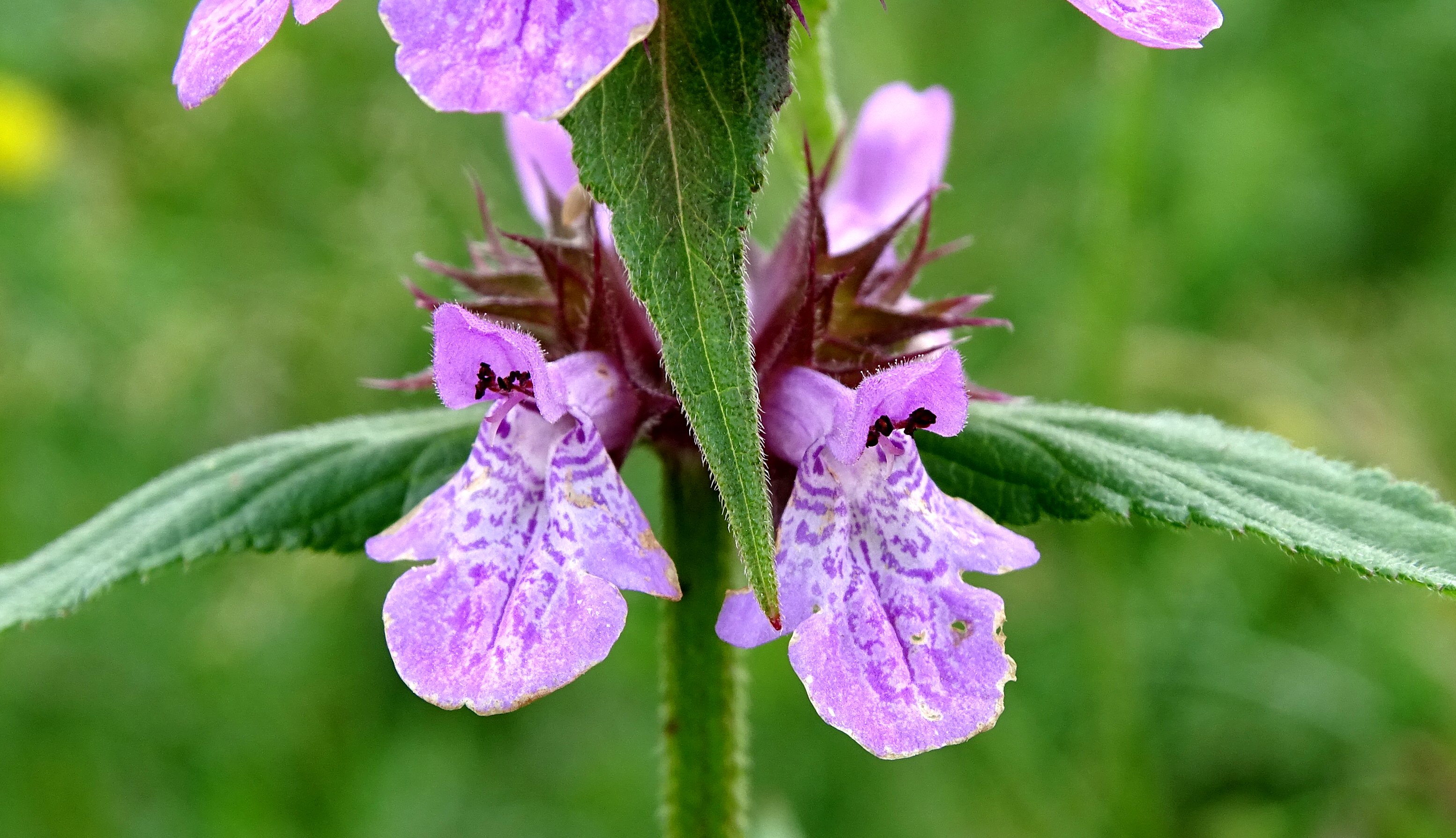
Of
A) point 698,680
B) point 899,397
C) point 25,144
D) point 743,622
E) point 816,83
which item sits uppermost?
point 816,83

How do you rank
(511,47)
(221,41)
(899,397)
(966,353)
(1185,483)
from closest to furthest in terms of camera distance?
(511,47) → (221,41) → (899,397) → (1185,483) → (966,353)

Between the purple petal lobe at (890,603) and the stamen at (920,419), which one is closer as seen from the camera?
the purple petal lobe at (890,603)

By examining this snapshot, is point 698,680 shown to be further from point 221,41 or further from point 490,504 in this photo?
point 221,41

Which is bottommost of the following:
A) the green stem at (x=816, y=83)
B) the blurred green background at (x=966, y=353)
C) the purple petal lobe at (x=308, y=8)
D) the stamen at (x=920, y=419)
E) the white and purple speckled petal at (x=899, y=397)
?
the blurred green background at (x=966, y=353)

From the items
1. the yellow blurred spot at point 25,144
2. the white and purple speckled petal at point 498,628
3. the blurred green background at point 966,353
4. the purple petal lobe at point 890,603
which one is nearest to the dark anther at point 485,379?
the white and purple speckled petal at point 498,628

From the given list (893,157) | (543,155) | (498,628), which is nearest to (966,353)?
(893,157)

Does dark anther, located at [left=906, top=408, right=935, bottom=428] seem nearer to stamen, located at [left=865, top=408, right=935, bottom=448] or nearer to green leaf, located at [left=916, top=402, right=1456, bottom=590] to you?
stamen, located at [left=865, top=408, right=935, bottom=448]

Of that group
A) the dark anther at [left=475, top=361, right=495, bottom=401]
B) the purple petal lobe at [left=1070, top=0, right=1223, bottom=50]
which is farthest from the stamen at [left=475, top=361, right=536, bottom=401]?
the purple petal lobe at [left=1070, top=0, right=1223, bottom=50]

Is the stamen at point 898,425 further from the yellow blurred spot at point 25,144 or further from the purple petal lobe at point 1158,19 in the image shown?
the yellow blurred spot at point 25,144
